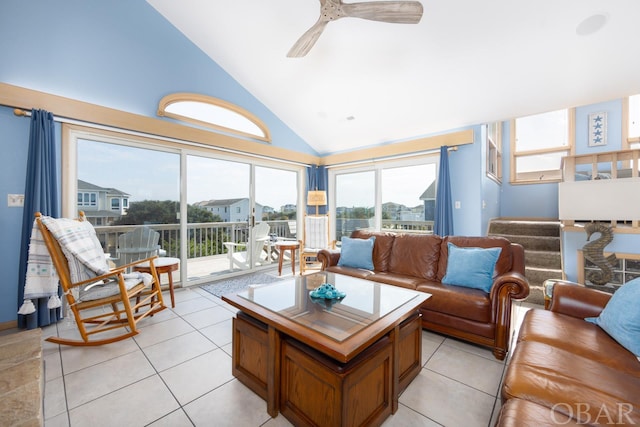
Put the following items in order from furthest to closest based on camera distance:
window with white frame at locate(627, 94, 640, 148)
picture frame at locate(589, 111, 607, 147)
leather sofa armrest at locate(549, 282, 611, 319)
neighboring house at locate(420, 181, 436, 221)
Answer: picture frame at locate(589, 111, 607, 147) → window with white frame at locate(627, 94, 640, 148) → neighboring house at locate(420, 181, 436, 221) → leather sofa armrest at locate(549, 282, 611, 319)

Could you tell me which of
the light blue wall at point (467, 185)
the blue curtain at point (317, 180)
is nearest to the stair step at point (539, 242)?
the light blue wall at point (467, 185)

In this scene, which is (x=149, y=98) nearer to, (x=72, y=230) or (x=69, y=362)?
(x=72, y=230)

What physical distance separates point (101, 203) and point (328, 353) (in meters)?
3.37

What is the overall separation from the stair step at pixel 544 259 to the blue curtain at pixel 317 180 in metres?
3.59

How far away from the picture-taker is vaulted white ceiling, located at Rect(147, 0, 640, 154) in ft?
7.82

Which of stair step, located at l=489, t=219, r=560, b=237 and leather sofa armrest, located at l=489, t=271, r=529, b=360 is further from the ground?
stair step, located at l=489, t=219, r=560, b=237

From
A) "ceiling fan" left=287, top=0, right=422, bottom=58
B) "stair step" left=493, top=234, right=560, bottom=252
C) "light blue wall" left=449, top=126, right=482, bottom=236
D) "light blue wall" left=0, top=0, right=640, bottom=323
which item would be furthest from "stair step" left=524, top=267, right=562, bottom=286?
"ceiling fan" left=287, top=0, right=422, bottom=58

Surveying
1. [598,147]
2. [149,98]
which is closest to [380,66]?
[149,98]

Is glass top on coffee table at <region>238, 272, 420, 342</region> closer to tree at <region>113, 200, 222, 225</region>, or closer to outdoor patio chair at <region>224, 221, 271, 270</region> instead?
tree at <region>113, 200, 222, 225</region>

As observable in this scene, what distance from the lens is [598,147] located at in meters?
4.79

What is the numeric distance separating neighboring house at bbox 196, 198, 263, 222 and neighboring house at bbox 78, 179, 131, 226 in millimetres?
1096

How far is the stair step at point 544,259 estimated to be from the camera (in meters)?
3.49

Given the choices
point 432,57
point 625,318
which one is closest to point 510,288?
point 625,318

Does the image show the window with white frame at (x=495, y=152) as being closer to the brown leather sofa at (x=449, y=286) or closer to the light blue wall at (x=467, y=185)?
the light blue wall at (x=467, y=185)
